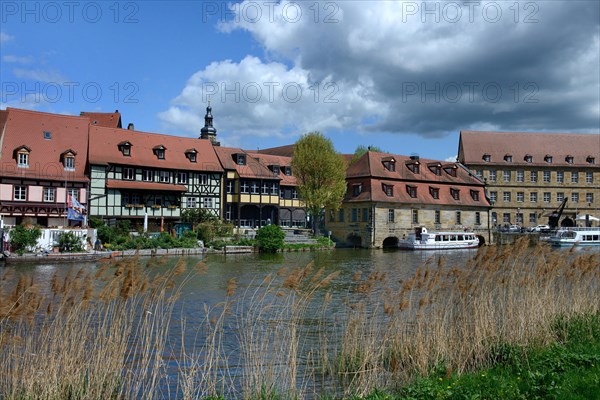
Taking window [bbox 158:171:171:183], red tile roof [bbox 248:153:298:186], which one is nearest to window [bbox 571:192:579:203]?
red tile roof [bbox 248:153:298:186]

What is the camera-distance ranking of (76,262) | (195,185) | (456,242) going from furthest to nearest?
1. (456,242)
2. (195,185)
3. (76,262)

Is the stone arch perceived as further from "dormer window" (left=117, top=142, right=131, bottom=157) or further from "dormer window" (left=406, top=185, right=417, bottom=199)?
"dormer window" (left=117, top=142, right=131, bottom=157)

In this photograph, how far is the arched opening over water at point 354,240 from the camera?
57.1 metres

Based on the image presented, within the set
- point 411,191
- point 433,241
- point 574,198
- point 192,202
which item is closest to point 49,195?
point 192,202

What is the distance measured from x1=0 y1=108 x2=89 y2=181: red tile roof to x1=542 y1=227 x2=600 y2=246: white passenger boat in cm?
4681

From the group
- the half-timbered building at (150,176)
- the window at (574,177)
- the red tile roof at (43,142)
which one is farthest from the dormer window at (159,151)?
the window at (574,177)

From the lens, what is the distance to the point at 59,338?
27.7 ft

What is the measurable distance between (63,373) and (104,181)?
41116mm

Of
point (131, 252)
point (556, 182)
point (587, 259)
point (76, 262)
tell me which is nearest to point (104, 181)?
point (131, 252)

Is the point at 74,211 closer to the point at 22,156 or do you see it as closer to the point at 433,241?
the point at 22,156

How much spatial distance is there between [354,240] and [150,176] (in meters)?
21.0

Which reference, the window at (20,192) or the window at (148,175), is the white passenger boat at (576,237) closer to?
the window at (148,175)

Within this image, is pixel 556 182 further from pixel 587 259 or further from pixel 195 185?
pixel 587 259

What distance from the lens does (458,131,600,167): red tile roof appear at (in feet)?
251
